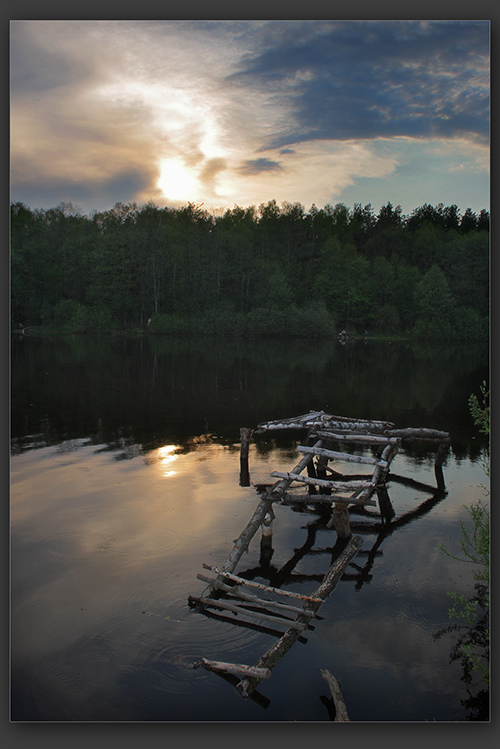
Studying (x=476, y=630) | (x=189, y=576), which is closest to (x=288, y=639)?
(x=189, y=576)

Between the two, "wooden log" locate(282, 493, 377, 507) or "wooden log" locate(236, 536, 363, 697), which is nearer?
"wooden log" locate(236, 536, 363, 697)

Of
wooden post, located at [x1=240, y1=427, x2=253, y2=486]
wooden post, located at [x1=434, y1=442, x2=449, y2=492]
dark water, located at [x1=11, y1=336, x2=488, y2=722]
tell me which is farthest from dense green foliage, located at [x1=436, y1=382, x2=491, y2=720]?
wooden post, located at [x1=240, y1=427, x2=253, y2=486]

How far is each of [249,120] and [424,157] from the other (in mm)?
3045

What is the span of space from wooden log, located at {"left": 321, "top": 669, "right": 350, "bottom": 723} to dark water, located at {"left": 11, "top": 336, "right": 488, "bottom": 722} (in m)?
0.25

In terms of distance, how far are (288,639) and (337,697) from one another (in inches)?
37.3

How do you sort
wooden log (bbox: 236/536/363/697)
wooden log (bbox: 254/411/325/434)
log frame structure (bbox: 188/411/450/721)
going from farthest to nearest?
wooden log (bbox: 254/411/325/434)
log frame structure (bbox: 188/411/450/721)
wooden log (bbox: 236/536/363/697)

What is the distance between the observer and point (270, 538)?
963 centimetres

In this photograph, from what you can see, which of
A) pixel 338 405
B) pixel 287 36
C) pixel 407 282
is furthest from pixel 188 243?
pixel 287 36

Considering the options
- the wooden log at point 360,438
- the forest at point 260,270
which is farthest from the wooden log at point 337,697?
the forest at point 260,270

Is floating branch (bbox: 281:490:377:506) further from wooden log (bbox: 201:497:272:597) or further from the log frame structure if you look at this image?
wooden log (bbox: 201:497:272:597)

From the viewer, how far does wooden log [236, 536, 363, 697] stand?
5977 millimetres

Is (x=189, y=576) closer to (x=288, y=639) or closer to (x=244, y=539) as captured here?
(x=244, y=539)

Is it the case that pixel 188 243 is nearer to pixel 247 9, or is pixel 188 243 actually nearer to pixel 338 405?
pixel 338 405

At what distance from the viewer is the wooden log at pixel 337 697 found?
225 inches
